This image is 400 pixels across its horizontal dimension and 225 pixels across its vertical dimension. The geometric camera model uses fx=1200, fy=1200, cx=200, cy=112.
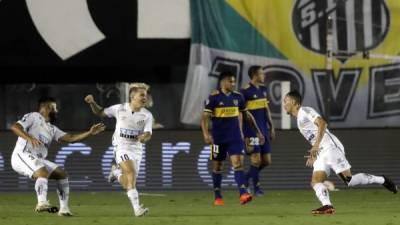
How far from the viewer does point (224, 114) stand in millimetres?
17578

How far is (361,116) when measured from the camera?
67.7ft

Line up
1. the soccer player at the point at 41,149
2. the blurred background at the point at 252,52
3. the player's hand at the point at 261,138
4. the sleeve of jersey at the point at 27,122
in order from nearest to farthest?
1. the soccer player at the point at 41,149
2. the sleeve of jersey at the point at 27,122
3. the player's hand at the point at 261,138
4. the blurred background at the point at 252,52

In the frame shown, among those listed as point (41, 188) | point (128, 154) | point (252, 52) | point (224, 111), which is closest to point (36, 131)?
point (41, 188)

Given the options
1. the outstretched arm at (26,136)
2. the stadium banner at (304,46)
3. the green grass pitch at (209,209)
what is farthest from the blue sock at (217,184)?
the outstretched arm at (26,136)

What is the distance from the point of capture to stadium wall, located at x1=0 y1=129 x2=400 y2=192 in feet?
65.8

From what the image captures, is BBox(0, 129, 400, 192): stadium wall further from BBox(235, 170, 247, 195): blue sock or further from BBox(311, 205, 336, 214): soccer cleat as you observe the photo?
BBox(311, 205, 336, 214): soccer cleat

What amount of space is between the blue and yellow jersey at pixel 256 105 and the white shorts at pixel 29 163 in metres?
4.16

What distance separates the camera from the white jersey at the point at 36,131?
15391 mm

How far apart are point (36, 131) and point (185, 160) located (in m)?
5.13

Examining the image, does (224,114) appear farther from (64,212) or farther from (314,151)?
(64,212)

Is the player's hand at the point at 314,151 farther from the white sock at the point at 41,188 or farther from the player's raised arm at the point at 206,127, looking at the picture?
the white sock at the point at 41,188

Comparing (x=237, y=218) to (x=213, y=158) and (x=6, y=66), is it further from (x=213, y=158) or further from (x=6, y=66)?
(x=6, y=66)

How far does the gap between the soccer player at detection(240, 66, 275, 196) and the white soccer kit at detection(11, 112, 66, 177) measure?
13.1ft

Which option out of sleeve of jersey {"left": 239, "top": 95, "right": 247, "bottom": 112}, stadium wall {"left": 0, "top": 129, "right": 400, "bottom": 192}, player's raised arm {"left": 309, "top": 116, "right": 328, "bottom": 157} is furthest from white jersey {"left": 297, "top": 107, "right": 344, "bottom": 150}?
stadium wall {"left": 0, "top": 129, "right": 400, "bottom": 192}
